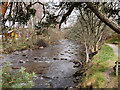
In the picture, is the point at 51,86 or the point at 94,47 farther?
the point at 94,47

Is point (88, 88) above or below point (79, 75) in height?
above

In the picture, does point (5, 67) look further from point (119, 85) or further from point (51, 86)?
point (119, 85)

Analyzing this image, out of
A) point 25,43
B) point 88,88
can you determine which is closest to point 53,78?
point 88,88

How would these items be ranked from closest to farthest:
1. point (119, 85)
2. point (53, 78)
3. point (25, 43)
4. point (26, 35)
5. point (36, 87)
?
point (119, 85)
point (36, 87)
point (53, 78)
point (25, 43)
point (26, 35)

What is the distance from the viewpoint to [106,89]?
129 inches

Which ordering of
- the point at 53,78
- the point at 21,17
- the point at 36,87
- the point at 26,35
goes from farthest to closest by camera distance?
the point at 26,35
the point at 53,78
the point at 36,87
the point at 21,17

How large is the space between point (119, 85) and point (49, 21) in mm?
3279

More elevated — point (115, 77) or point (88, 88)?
point (115, 77)

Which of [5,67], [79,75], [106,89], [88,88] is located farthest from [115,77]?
[5,67]

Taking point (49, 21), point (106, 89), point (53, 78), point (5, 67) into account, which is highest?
point (49, 21)

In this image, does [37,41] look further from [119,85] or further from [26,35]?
[119,85]

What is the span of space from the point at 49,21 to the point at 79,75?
3701 mm

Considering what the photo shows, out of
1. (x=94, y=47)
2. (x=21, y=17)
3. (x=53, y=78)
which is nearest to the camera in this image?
(x=21, y=17)

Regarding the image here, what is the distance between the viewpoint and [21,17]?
3.54 metres
